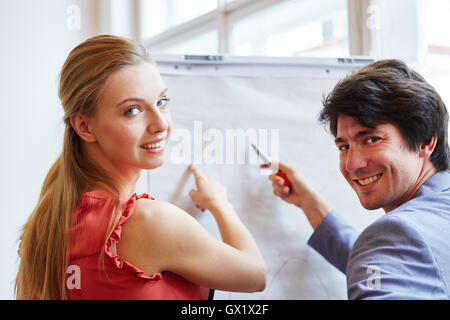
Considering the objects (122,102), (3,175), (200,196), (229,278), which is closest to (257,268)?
(229,278)

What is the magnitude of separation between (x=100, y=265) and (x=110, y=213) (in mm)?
88

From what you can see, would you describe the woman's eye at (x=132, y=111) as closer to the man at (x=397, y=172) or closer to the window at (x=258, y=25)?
the man at (x=397, y=172)

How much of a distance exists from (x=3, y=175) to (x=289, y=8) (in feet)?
2.99

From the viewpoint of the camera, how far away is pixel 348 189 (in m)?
1.24

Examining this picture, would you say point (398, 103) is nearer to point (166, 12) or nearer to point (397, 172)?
point (397, 172)

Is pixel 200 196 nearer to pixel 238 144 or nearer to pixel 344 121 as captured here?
pixel 238 144

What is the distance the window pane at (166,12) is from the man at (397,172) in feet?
1.74

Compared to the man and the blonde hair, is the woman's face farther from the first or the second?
the man

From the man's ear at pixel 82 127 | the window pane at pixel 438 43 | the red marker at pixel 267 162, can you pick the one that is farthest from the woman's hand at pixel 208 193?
the window pane at pixel 438 43

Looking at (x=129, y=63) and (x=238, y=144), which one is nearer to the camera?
(x=129, y=63)

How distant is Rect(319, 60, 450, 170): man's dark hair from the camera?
943mm

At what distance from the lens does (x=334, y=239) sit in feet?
3.78

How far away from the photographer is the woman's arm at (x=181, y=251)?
81cm

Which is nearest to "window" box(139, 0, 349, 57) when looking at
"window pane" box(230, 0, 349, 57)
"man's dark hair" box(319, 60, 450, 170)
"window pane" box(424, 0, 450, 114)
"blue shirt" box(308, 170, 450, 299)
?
"window pane" box(230, 0, 349, 57)
